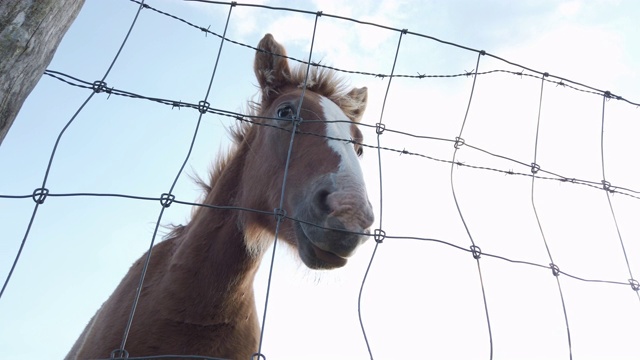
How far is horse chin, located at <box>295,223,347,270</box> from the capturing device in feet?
10.4

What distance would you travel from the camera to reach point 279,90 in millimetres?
4621

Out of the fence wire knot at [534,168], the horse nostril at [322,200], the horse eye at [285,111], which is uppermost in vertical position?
the horse eye at [285,111]

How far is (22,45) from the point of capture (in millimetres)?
1881

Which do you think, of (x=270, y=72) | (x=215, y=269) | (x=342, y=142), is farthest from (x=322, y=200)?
(x=270, y=72)

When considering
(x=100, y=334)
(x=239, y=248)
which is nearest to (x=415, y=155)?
(x=239, y=248)

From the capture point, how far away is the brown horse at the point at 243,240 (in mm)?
3197

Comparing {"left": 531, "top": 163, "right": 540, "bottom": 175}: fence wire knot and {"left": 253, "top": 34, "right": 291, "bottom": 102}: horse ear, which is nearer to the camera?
{"left": 531, "top": 163, "right": 540, "bottom": 175}: fence wire knot

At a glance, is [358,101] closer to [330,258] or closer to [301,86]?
[301,86]

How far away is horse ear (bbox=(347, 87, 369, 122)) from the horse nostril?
1691 millimetres

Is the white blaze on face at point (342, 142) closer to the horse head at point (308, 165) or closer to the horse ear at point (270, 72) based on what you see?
the horse head at point (308, 165)

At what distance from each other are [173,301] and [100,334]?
519mm

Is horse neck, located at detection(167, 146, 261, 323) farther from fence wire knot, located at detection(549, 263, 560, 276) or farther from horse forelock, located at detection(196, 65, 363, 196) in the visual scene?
fence wire knot, located at detection(549, 263, 560, 276)

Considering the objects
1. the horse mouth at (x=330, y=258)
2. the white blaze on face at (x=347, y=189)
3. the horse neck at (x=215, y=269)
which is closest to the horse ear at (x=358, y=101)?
the white blaze on face at (x=347, y=189)

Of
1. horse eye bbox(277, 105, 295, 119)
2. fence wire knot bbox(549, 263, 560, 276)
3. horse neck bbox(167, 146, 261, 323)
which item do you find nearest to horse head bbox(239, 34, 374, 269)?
horse eye bbox(277, 105, 295, 119)
